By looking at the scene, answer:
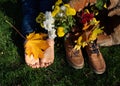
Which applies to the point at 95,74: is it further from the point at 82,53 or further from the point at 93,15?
the point at 93,15

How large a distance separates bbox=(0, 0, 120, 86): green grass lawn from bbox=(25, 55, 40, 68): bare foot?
0.19ft

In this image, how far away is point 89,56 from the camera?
409 centimetres

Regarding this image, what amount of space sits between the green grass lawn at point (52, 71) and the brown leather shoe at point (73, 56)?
0.07 metres

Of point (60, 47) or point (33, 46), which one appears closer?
point (33, 46)

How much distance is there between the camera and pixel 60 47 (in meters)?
4.32

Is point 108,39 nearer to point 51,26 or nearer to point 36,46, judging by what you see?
point 51,26

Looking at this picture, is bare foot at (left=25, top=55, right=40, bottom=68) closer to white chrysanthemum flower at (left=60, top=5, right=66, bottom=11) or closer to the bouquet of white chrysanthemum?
the bouquet of white chrysanthemum

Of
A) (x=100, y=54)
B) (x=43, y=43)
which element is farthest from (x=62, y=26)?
(x=100, y=54)

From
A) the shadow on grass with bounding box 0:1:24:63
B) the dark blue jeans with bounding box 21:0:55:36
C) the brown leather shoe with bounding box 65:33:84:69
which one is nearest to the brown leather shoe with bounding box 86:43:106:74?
the brown leather shoe with bounding box 65:33:84:69

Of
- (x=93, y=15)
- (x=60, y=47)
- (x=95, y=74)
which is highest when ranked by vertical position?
(x=93, y=15)

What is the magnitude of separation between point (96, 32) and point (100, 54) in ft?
0.87

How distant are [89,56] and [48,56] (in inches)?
18.0

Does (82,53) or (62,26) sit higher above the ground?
(62,26)

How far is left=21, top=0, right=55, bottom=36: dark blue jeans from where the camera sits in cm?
429
